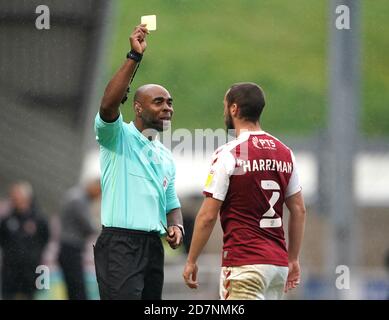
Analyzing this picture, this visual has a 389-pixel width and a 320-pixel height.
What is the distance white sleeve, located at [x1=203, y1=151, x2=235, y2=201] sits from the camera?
6.58 m

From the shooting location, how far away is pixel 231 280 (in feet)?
21.8

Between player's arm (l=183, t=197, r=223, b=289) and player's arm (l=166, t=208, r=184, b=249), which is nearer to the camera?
player's arm (l=183, t=197, r=223, b=289)

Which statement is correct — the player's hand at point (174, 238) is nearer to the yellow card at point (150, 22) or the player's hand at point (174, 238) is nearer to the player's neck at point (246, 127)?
the player's neck at point (246, 127)

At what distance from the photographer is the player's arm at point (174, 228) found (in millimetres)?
6969

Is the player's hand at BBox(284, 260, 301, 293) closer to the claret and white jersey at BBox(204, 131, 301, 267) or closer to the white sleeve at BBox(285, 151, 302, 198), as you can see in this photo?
the claret and white jersey at BBox(204, 131, 301, 267)

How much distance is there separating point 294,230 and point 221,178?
624 millimetres

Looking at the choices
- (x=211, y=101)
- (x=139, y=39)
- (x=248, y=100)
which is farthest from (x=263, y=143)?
(x=211, y=101)

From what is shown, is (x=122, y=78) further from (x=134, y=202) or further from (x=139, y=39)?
(x=134, y=202)

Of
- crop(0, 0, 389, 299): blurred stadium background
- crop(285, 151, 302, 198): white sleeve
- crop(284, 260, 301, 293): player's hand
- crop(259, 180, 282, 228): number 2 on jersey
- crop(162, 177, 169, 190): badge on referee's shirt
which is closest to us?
crop(259, 180, 282, 228): number 2 on jersey

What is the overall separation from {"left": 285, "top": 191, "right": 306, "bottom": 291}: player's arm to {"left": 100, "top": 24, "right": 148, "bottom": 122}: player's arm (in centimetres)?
116

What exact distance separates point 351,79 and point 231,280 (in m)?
8.48

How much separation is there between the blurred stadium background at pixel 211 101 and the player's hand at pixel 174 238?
17.4 feet

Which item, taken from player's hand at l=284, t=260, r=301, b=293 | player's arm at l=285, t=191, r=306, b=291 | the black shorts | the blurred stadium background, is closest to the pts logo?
player's arm at l=285, t=191, r=306, b=291
